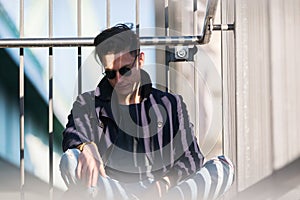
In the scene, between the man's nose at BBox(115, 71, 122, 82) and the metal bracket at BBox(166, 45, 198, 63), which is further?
the metal bracket at BBox(166, 45, 198, 63)

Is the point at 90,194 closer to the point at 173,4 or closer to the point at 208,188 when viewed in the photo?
the point at 208,188

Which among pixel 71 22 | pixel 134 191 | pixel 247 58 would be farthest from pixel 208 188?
pixel 71 22

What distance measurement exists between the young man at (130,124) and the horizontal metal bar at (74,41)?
19 cm

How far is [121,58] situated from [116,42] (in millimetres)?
47

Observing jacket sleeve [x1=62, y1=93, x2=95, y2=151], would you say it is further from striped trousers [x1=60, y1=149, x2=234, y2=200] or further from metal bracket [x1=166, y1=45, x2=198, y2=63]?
metal bracket [x1=166, y1=45, x2=198, y2=63]

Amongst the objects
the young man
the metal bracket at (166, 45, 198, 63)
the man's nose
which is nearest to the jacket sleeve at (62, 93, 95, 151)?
the young man

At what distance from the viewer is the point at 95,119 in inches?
72.4

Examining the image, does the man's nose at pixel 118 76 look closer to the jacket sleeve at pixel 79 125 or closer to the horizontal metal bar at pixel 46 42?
the jacket sleeve at pixel 79 125

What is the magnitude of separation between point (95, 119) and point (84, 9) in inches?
38.0

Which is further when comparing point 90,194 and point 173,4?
point 173,4

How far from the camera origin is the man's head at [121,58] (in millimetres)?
1782

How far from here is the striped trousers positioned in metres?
1.55

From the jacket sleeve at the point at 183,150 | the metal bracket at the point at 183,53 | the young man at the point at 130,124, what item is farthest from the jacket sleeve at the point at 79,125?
the metal bracket at the point at 183,53

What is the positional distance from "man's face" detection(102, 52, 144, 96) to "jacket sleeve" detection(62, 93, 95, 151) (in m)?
0.09
